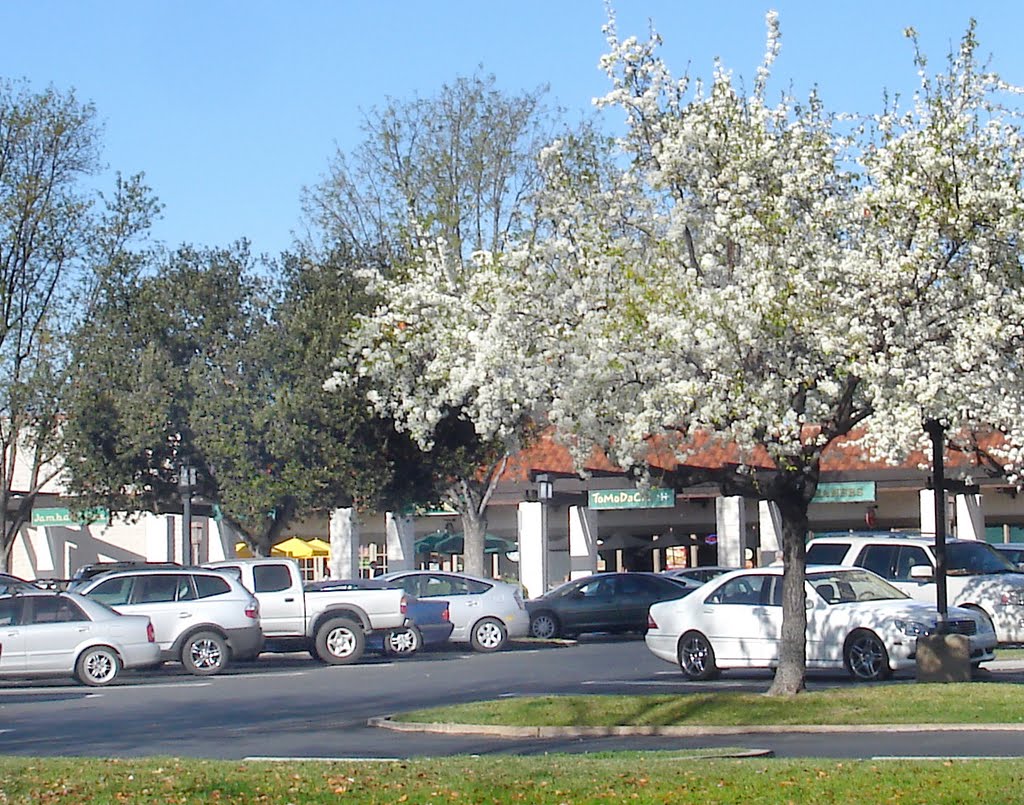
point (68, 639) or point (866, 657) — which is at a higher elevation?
point (68, 639)

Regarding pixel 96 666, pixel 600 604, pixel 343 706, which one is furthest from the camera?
pixel 600 604

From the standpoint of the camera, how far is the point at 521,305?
1558 cm

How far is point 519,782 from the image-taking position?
10.2m

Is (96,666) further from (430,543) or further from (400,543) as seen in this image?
(430,543)

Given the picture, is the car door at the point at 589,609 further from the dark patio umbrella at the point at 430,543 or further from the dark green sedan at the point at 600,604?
the dark patio umbrella at the point at 430,543

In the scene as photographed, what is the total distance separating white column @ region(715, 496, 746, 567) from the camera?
41281 mm

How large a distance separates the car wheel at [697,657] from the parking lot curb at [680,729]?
5.67 metres

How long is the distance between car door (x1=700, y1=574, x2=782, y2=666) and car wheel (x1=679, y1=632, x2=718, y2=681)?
14 cm

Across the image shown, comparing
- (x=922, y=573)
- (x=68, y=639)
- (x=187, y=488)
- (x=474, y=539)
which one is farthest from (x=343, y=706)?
(x=474, y=539)

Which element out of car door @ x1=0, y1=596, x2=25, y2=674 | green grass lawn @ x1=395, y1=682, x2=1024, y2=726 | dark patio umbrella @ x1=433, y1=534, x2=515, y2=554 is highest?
dark patio umbrella @ x1=433, y1=534, x2=515, y2=554

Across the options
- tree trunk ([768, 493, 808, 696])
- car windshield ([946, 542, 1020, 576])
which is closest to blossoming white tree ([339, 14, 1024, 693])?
tree trunk ([768, 493, 808, 696])

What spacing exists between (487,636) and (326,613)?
3.46 metres

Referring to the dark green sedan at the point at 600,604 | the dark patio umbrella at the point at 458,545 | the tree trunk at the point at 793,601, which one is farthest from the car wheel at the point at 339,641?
the dark patio umbrella at the point at 458,545

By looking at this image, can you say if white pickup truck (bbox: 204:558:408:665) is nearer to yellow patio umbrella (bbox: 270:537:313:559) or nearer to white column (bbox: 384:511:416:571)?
white column (bbox: 384:511:416:571)
